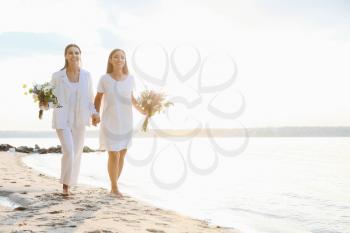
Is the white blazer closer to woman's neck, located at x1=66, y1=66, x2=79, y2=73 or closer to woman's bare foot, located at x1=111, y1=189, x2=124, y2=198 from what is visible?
woman's neck, located at x1=66, y1=66, x2=79, y2=73

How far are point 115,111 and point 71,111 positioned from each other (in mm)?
854

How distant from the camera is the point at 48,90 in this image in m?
7.20

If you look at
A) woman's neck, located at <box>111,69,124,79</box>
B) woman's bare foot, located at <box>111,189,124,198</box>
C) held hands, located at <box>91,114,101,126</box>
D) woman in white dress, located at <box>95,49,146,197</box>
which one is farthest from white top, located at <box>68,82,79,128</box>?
woman's bare foot, located at <box>111,189,124,198</box>

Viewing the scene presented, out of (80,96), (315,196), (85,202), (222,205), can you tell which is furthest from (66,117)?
(315,196)

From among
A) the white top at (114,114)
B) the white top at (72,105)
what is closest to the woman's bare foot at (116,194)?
the white top at (114,114)

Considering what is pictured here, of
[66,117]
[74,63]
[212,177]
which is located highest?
[74,63]

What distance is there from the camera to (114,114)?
784 centimetres

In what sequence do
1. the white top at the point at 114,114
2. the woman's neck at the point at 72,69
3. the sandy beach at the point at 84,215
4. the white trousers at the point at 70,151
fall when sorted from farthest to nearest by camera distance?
1. the white top at the point at 114,114
2. the woman's neck at the point at 72,69
3. the white trousers at the point at 70,151
4. the sandy beach at the point at 84,215

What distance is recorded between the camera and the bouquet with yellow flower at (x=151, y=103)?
26.9ft

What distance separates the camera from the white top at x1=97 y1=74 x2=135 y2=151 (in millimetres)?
7793

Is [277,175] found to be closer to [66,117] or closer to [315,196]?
[315,196]

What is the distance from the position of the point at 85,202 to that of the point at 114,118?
1731 millimetres

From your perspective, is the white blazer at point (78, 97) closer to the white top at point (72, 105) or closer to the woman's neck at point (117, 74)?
the white top at point (72, 105)

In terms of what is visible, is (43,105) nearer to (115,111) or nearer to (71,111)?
(71,111)
